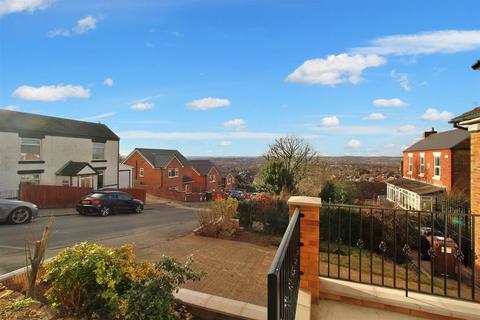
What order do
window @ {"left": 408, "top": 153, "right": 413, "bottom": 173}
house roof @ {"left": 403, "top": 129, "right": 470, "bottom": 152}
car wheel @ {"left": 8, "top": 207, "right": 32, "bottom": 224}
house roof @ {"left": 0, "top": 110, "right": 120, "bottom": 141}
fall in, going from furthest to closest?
window @ {"left": 408, "top": 153, "right": 413, "bottom": 173} < house roof @ {"left": 403, "top": 129, "right": 470, "bottom": 152} < house roof @ {"left": 0, "top": 110, "right": 120, "bottom": 141} < car wheel @ {"left": 8, "top": 207, "right": 32, "bottom": 224}

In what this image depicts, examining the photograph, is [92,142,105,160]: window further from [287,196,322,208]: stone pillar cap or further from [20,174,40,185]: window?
[287,196,322,208]: stone pillar cap

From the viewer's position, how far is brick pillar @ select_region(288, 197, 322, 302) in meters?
4.21

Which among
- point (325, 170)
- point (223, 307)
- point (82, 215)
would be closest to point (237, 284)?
point (223, 307)

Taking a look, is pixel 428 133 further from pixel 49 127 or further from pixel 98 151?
pixel 49 127

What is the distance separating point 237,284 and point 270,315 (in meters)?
4.62

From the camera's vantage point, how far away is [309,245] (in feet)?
14.0

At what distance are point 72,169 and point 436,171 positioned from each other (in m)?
29.3

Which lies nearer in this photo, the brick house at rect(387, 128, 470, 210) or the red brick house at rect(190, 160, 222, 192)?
the brick house at rect(387, 128, 470, 210)

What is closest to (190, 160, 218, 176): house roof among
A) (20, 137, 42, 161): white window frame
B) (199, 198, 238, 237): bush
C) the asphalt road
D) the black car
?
(20, 137, 42, 161): white window frame

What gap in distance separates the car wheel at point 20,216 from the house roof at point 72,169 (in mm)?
11738

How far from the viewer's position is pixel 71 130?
26984mm

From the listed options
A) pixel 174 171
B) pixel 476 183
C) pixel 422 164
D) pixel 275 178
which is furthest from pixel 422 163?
pixel 174 171

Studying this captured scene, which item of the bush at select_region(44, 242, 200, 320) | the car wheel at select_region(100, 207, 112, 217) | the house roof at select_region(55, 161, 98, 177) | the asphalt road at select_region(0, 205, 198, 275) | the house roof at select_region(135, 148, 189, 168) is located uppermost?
the house roof at select_region(135, 148, 189, 168)

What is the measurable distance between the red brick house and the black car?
101 ft
